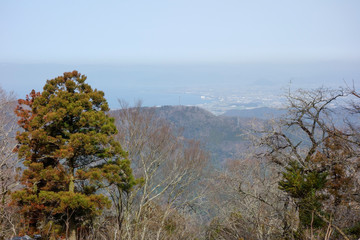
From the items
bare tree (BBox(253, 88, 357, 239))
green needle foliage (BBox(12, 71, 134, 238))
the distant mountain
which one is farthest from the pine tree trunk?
the distant mountain

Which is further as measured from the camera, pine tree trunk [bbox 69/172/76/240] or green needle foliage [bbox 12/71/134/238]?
pine tree trunk [bbox 69/172/76/240]

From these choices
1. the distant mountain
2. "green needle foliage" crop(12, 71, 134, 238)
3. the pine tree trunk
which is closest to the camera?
"green needle foliage" crop(12, 71, 134, 238)

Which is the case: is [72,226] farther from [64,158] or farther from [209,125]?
[209,125]

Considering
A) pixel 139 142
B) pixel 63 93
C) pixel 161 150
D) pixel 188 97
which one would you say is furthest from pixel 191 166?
pixel 188 97

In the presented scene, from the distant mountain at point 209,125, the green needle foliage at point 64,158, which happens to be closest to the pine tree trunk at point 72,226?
the green needle foliage at point 64,158

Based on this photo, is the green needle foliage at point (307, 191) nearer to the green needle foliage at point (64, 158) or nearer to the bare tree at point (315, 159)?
the bare tree at point (315, 159)

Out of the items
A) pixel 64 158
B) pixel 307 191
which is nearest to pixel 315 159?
pixel 307 191

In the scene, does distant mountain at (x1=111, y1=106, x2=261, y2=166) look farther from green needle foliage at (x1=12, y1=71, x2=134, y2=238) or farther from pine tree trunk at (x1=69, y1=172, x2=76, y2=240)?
pine tree trunk at (x1=69, y1=172, x2=76, y2=240)

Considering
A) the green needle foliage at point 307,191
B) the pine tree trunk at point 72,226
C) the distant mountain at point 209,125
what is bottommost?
the distant mountain at point 209,125
